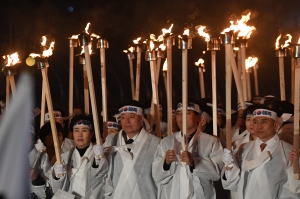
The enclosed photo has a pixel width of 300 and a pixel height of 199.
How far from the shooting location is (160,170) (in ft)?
24.6

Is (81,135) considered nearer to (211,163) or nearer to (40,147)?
(40,147)

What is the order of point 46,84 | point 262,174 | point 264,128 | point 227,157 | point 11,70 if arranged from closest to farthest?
point 227,157
point 262,174
point 264,128
point 46,84
point 11,70

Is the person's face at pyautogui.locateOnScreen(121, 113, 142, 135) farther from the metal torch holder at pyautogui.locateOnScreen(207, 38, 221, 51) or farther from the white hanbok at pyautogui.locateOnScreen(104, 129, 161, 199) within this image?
the metal torch holder at pyautogui.locateOnScreen(207, 38, 221, 51)

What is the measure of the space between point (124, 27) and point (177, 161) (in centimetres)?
667

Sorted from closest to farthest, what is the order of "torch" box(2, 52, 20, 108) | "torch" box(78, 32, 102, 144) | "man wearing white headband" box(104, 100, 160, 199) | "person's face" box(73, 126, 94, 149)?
"torch" box(78, 32, 102, 144) < "man wearing white headband" box(104, 100, 160, 199) < "person's face" box(73, 126, 94, 149) < "torch" box(2, 52, 20, 108)

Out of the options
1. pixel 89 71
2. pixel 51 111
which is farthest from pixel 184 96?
pixel 51 111

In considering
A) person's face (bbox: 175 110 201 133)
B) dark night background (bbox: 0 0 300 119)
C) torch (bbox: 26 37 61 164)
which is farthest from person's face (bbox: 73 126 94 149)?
dark night background (bbox: 0 0 300 119)

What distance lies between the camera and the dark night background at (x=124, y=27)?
12885mm

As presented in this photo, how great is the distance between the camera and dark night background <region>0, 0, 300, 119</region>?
12.9 meters

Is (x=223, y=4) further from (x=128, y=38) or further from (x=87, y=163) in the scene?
(x=87, y=163)

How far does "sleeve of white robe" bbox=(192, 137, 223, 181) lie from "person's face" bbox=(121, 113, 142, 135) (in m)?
0.70

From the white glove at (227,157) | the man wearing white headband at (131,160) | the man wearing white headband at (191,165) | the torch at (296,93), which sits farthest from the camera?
the man wearing white headband at (131,160)

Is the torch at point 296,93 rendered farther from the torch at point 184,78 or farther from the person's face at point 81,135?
the person's face at point 81,135

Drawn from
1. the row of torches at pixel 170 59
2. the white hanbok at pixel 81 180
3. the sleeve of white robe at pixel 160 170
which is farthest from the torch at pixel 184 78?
the white hanbok at pixel 81 180
